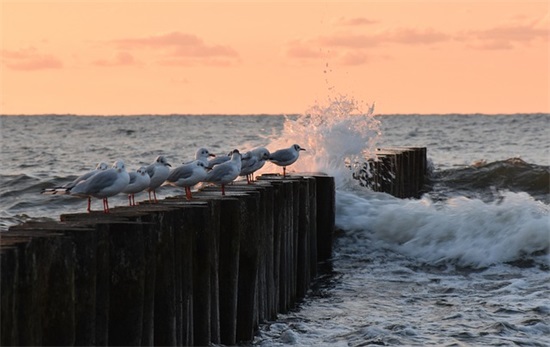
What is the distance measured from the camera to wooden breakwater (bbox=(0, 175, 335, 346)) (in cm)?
636

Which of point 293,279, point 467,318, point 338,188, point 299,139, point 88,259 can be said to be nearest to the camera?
point 88,259

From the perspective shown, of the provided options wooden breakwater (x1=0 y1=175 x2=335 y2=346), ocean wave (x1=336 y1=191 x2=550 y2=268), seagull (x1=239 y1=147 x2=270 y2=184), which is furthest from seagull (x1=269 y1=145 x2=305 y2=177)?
wooden breakwater (x1=0 y1=175 x2=335 y2=346)

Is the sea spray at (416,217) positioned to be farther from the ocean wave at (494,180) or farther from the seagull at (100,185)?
the seagull at (100,185)

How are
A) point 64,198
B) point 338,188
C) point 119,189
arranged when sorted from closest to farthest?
point 119,189
point 338,188
point 64,198

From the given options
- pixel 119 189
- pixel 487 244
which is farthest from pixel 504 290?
pixel 119 189

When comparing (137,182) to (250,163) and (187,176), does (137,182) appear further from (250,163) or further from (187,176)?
(250,163)

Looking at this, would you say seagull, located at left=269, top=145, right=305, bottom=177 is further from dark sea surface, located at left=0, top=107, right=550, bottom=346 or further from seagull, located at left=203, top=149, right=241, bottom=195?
seagull, located at left=203, top=149, right=241, bottom=195

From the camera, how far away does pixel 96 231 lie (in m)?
6.94

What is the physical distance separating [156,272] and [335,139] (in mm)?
12144

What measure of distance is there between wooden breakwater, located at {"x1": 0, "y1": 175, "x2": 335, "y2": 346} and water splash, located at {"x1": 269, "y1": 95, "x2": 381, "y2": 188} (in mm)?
7300

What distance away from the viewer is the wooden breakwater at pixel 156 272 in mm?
6363

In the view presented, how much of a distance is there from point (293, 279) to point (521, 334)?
8.58 feet

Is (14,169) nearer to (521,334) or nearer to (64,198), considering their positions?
(64,198)

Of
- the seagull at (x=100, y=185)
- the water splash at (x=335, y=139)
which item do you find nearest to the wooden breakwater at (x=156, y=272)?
the seagull at (x=100, y=185)
